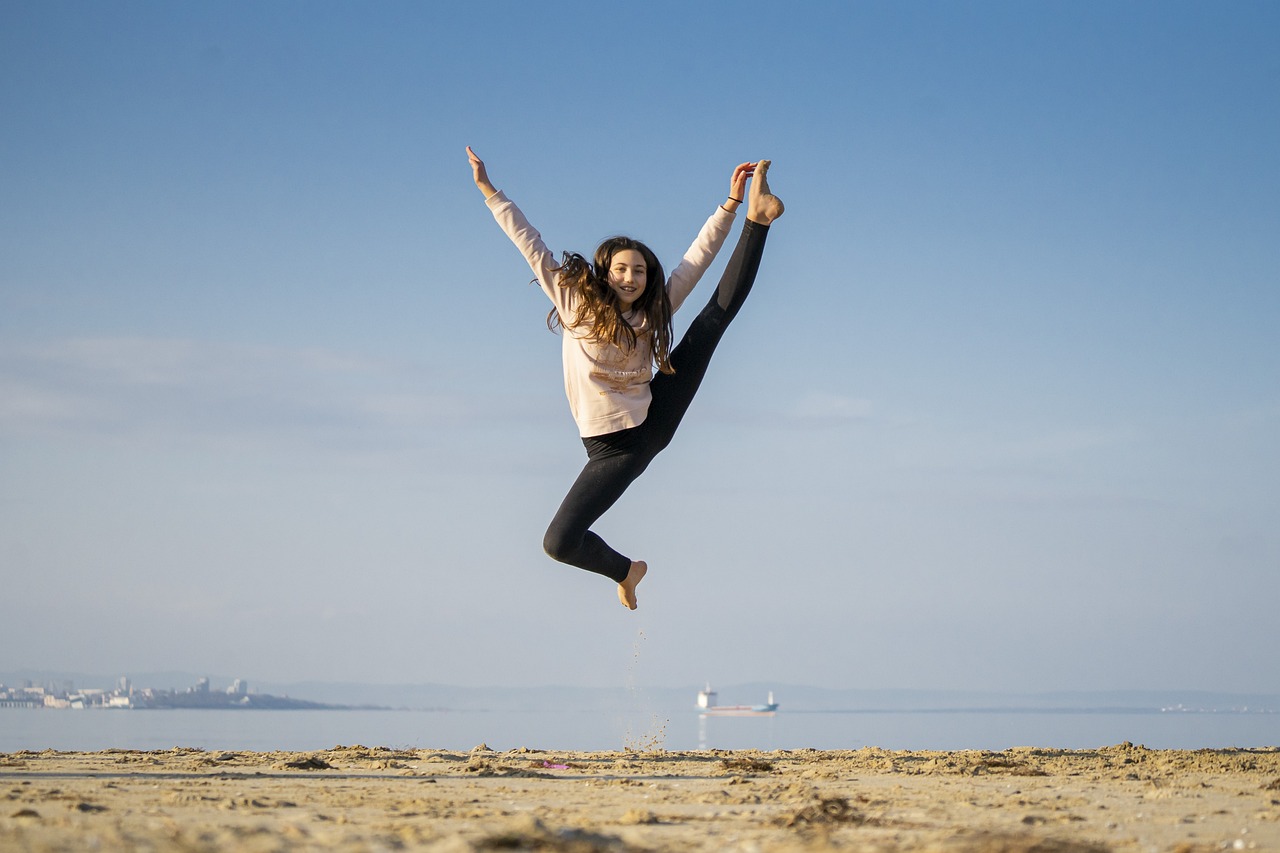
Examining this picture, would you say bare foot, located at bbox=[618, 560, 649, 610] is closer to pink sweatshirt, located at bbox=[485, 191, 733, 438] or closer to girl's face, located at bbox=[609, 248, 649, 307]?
pink sweatshirt, located at bbox=[485, 191, 733, 438]

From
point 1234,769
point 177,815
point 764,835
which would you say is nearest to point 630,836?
point 764,835

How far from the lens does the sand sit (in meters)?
2.93

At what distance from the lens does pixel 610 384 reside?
564cm

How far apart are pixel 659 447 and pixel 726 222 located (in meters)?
1.30

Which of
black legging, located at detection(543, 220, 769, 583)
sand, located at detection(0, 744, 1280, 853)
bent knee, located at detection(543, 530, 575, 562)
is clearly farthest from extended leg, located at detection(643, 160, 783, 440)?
sand, located at detection(0, 744, 1280, 853)

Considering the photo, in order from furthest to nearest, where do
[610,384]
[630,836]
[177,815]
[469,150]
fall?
[469,150], [610,384], [177,815], [630,836]

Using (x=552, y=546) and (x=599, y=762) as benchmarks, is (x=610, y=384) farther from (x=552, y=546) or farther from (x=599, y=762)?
(x=599, y=762)

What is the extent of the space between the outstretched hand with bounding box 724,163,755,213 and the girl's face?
0.66m

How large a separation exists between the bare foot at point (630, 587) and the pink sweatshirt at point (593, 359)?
100 centimetres

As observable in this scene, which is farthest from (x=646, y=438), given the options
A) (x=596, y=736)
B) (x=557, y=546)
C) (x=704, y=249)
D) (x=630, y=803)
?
(x=596, y=736)

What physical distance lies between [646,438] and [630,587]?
3.44 feet

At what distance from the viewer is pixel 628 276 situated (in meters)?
5.70

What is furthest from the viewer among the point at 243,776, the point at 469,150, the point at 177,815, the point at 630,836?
the point at 469,150

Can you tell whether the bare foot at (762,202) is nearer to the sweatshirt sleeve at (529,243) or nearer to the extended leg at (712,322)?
the extended leg at (712,322)
